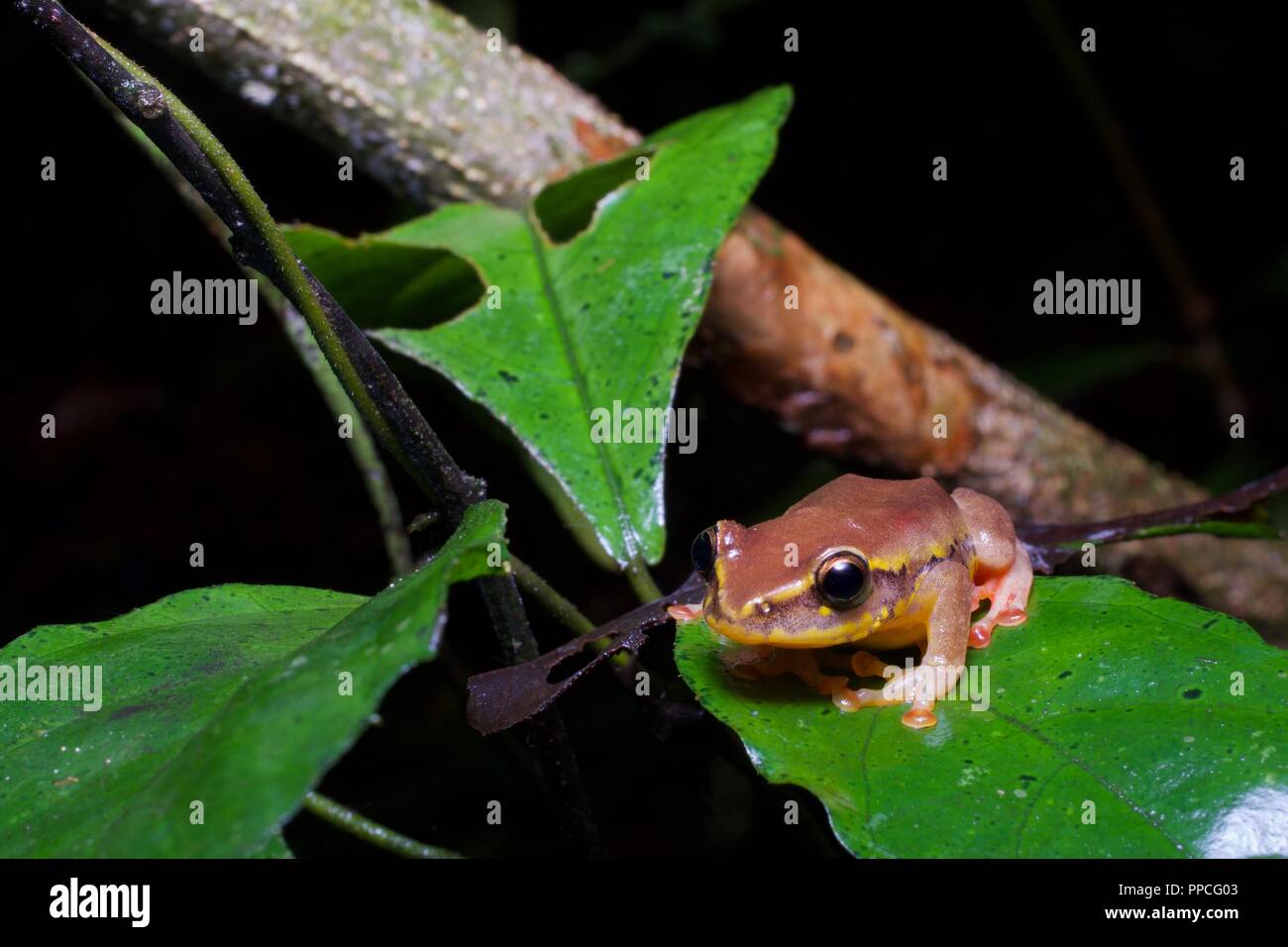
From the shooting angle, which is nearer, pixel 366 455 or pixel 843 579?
pixel 843 579

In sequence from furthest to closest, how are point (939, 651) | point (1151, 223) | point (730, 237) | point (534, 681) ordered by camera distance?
point (1151, 223), point (730, 237), point (939, 651), point (534, 681)

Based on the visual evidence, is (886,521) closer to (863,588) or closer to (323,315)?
(863,588)

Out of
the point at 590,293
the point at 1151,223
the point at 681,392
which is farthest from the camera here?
the point at 1151,223

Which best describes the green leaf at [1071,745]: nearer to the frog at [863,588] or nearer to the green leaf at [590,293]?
the frog at [863,588]

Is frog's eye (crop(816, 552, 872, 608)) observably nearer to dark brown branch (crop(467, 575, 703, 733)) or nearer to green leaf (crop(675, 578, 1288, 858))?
green leaf (crop(675, 578, 1288, 858))

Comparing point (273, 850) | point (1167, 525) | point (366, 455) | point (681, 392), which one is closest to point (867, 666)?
point (1167, 525)

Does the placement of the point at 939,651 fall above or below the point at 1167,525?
below

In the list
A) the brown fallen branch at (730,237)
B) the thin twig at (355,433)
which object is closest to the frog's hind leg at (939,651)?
the thin twig at (355,433)

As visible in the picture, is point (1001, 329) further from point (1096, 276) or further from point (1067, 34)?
point (1067, 34)
